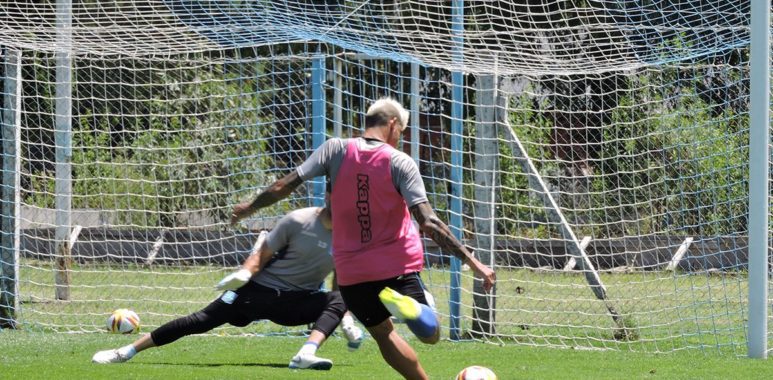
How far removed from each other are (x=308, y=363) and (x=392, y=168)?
225cm

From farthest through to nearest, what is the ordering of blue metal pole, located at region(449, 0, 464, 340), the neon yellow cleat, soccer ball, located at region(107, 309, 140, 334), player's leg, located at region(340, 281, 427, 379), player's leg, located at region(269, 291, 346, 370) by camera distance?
blue metal pole, located at region(449, 0, 464, 340) < soccer ball, located at region(107, 309, 140, 334) < player's leg, located at region(269, 291, 346, 370) < player's leg, located at region(340, 281, 427, 379) < the neon yellow cleat

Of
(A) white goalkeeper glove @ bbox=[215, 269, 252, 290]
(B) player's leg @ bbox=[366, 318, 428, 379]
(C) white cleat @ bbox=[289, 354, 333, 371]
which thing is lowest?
(C) white cleat @ bbox=[289, 354, 333, 371]

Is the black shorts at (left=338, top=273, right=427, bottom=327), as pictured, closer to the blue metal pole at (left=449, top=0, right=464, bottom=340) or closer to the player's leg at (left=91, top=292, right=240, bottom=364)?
the player's leg at (left=91, top=292, right=240, bottom=364)

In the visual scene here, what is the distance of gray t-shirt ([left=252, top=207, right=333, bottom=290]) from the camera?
320 inches

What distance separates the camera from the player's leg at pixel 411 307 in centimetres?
557

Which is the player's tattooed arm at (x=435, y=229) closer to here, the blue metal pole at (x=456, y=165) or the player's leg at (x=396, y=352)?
the player's leg at (x=396, y=352)

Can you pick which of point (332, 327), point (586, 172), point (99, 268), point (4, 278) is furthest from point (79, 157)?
point (332, 327)

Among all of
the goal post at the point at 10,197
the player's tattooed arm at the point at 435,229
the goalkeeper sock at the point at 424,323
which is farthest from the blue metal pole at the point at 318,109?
the goalkeeper sock at the point at 424,323

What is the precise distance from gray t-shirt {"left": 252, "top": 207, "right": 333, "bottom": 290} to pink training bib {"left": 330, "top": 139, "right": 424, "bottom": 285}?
212 cm

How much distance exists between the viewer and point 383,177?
19.3 feet

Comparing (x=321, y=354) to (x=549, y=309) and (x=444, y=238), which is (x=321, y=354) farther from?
(x=549, y=309)

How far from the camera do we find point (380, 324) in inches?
236

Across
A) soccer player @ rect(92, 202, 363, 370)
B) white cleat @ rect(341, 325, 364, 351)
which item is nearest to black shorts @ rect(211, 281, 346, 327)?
soccer player @ rect(92, 202, 363, 370)

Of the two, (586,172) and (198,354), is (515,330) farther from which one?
(198,354)
